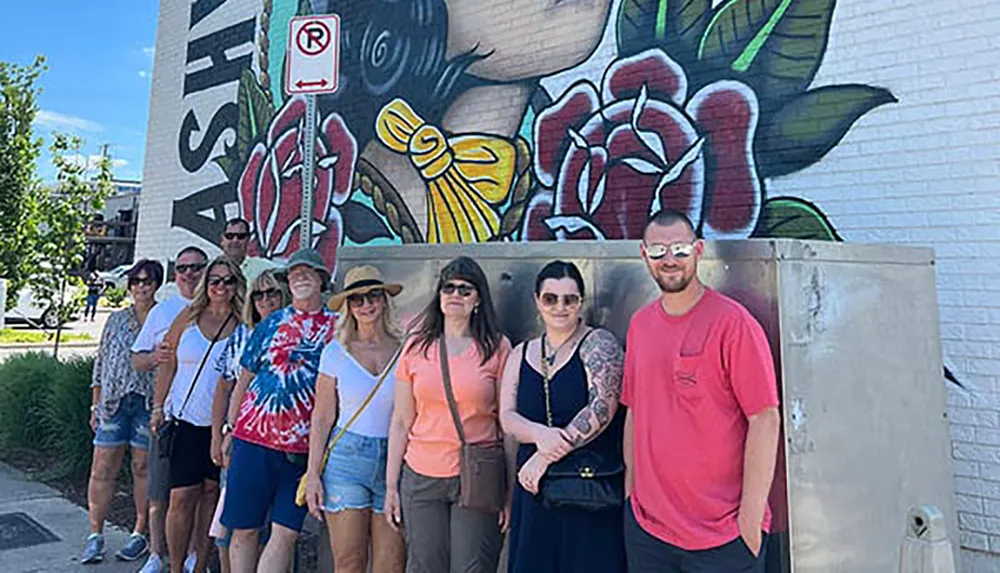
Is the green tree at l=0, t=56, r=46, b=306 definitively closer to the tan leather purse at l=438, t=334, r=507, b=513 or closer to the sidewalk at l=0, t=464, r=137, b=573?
the sidewalk at l=0, t=464, r=137, b=573

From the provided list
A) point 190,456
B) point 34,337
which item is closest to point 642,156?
point 190,456

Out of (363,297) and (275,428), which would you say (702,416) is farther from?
(275,428)

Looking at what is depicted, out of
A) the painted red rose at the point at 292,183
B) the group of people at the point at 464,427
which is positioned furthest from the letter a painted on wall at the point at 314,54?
the painted red rose at the point at 292,183

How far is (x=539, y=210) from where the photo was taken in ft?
19.2

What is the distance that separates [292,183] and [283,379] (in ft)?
16.8

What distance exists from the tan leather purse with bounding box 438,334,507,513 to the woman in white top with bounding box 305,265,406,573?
435 mm

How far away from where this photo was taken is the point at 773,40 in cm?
469

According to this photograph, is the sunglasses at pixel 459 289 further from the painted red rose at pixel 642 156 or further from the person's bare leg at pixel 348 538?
the painted red rose at pixel 642 156

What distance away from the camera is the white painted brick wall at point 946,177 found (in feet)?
12.6

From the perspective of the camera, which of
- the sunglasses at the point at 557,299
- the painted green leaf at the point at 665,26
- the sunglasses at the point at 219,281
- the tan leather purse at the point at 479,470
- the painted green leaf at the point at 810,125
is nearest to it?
the sunglasses at the point at 557,299

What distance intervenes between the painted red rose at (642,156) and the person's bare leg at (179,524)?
10.3ft

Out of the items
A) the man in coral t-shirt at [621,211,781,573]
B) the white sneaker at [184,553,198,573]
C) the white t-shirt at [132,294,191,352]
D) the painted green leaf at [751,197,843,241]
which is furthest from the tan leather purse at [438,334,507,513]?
the painted green leaf at [751,197,843,241]

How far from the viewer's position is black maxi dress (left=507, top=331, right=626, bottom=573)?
2.61m

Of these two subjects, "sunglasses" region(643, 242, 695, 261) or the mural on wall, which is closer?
"sunglasses" region(643, 242, 695, 261)
